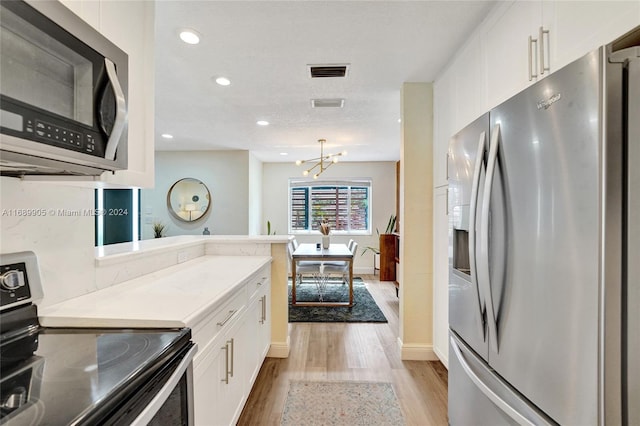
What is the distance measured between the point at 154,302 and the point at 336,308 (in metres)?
3.16

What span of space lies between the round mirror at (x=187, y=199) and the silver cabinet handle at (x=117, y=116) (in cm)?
497

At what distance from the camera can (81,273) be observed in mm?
1299

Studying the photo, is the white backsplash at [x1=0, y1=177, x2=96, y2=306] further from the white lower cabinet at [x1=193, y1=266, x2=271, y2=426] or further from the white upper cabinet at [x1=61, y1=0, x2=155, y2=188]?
the white lower cabinet at [x1=193, y1=266, x2=271, y2=426]

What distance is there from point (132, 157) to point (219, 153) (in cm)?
463

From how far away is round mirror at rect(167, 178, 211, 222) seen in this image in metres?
5.63

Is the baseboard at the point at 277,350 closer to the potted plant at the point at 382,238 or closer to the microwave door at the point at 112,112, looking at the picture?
the microwave door at the point at 112,112

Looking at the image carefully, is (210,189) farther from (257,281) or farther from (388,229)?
(257,281)

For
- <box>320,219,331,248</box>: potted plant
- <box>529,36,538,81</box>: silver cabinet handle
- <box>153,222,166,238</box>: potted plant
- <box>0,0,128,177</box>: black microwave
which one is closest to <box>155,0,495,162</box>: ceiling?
<box>529,36,538,81</box>: silver cabinet handle

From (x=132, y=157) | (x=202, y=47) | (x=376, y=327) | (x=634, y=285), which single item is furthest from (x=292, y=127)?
(x=634, y=285)

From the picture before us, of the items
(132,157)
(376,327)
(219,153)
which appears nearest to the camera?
(132,157)

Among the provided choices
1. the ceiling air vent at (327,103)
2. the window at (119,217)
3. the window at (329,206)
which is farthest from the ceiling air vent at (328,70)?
the window at (329,206)

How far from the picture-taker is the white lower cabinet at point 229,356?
4.05ft

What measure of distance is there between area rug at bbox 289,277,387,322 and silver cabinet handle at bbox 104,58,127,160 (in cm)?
317

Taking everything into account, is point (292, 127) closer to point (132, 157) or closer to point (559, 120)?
point (132, 157)
